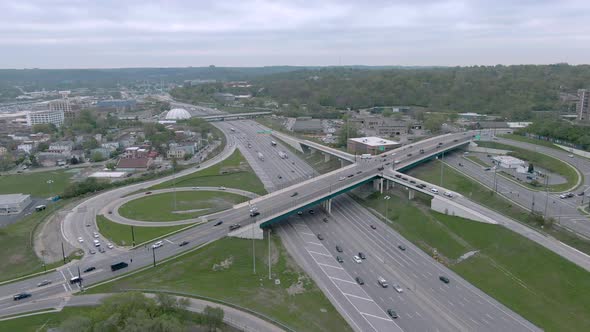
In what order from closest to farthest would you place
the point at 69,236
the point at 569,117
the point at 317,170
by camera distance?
1. the point at 69,236
2. the point at 317,170
3. the point at 569,117

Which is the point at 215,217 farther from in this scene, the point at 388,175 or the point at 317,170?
the point at 317,170

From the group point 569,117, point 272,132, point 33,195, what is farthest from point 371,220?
point 569,117

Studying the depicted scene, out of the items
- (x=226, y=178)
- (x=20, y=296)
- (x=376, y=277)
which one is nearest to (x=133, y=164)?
(x=226, y=178)

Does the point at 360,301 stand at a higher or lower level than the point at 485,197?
lower

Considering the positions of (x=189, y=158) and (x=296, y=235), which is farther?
(x=189, y=158)

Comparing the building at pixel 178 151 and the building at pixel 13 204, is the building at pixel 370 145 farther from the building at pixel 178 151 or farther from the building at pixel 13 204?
the building at pixel 13 204

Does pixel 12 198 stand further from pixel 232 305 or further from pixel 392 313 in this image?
pixel 392 313

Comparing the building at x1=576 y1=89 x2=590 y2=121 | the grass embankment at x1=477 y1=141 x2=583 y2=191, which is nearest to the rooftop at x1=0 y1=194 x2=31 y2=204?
the grass embankment at x1=477 y1=141 x2=583 y2=191
